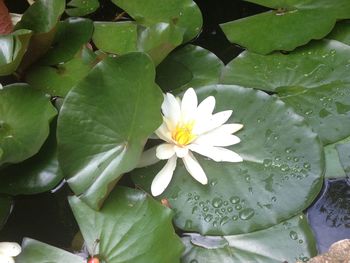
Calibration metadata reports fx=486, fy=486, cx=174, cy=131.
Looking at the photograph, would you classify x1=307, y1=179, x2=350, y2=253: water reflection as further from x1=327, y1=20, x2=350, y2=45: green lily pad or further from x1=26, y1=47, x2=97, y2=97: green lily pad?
x1=26, y1=47, x2=97, y2=97: green lily pad

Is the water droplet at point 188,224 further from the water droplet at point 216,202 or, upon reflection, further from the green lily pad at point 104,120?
the green lily pad at point 104,120

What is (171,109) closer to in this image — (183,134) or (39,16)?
(183,134)

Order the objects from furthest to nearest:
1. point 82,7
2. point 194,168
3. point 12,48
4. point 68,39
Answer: point 82,7
point 68,39
point 12,48
point 194,168

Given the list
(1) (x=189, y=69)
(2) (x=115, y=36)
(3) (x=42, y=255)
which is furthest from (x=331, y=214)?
(2) (x=115, y=36)

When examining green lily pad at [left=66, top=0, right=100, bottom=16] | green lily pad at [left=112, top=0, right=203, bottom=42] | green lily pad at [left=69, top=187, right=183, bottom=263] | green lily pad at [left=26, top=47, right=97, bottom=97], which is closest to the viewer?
green lily pad at [left=69, top=187, right=183, bottom=263]

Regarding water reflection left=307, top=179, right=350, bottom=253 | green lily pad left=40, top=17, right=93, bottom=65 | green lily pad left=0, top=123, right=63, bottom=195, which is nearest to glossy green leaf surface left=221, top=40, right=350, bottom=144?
water reflection left=307, top=179, right=350, bottom=253

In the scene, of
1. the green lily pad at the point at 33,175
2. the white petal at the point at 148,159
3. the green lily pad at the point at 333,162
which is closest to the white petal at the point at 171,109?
the white petal at the point at 148,159

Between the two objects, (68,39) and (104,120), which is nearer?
(104,120)
